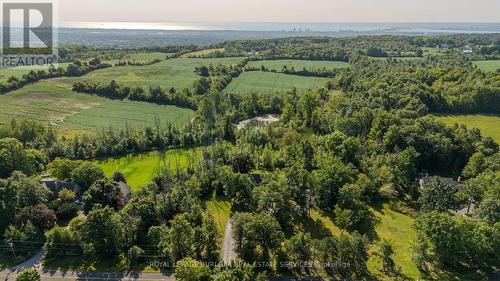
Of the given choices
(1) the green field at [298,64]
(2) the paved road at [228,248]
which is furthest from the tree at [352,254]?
(1) the green field at [298,64]

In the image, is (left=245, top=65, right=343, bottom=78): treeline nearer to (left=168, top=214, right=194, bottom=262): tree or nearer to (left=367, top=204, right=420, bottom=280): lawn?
(left=367, top=204, right=420, bottom=280): lawn

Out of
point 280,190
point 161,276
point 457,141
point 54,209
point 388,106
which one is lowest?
point 161,276

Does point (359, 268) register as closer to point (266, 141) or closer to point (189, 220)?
point (189, 220)

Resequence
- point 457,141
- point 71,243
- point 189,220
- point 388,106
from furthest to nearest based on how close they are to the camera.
Result: point 388,106 → point 457,141 → point 189,220 → point 71,243

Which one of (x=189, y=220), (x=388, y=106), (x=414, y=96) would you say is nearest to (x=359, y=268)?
(x=189, y=220)

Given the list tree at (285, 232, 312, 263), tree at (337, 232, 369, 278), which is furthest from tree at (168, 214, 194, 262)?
tree at (337, 232, 369, 278)

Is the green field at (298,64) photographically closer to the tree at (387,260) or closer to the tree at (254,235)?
the tree at (387,260)
